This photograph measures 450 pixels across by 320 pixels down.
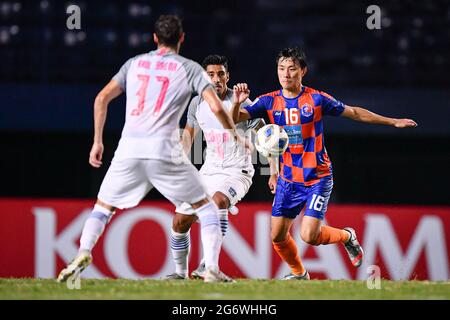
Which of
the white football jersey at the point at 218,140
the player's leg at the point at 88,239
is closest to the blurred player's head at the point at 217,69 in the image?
the white football jersey at the point at 218,140

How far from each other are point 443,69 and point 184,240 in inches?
329

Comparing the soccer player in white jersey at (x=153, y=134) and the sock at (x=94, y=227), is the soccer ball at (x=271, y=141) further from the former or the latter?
the sock at (x=94, y=227)

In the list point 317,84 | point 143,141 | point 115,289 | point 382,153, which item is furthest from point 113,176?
point 382,153

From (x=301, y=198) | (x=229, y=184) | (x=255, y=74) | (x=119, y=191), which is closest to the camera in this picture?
(x=119, y=191)

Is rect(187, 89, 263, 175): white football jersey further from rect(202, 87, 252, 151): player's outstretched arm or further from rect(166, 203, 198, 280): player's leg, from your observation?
rect(202, 87, 252, 151): player's outstretched arm

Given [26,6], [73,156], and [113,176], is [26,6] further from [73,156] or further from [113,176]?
[113,176]

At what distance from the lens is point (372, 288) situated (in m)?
6.56

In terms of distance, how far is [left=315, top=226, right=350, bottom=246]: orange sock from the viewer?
25.5 ft

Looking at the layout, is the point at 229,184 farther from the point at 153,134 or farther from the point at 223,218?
the point at 153,134

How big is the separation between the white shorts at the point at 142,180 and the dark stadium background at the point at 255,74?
24.2 ft

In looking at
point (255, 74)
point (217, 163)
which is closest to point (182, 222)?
point (217, 163)

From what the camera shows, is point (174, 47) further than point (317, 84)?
No

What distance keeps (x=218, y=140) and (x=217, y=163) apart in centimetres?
21

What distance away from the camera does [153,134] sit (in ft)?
20.4
